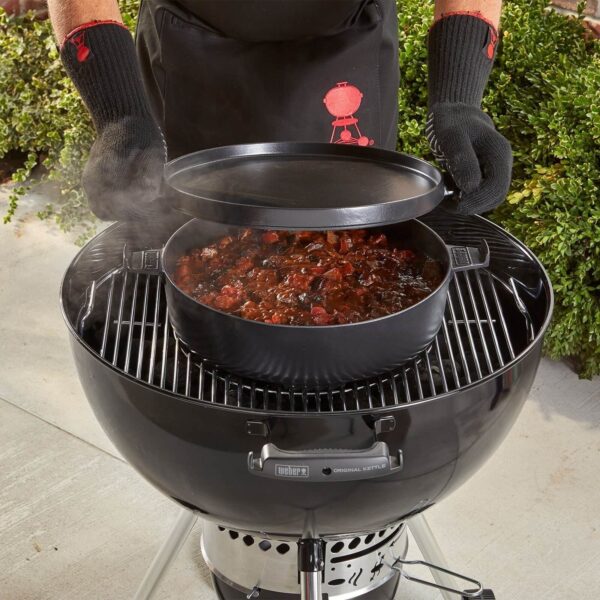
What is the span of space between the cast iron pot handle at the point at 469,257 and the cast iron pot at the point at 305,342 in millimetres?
185

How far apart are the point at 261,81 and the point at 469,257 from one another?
78 centimetres

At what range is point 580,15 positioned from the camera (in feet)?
10.3

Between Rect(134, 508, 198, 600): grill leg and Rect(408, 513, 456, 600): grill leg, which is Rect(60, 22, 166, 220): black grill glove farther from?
Rect(408, 513, 456, 600): grill leg

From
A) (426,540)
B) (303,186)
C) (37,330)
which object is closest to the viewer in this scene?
(303,186)

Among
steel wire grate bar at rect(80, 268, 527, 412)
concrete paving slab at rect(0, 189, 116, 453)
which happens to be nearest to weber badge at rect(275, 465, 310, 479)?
steel wire grate bar at rect(80, 268, 527, 412)

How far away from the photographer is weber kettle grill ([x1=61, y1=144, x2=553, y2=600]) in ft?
4.01

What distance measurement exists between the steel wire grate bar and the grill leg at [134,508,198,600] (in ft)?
1.35

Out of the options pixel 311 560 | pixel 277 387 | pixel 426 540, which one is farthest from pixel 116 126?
pixel 426 540

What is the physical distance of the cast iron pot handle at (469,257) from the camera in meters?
1.59

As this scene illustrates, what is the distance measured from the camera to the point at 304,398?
1323 millimetres

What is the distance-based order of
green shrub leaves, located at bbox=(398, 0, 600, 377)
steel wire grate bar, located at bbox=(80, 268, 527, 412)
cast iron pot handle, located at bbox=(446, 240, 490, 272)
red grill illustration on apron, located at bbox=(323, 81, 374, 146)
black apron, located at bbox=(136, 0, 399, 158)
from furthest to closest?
green shrub leaves, located at bbox=(398, 0, 600, 377), red grill illustration on apron, located at bbox=(323, 81, 374, 146), black apron, located at bbox=(136, 0, 399, 158), cast iron pot handle, located at bbox=(446, 240, 490, 272), steel wire grate bar, located at bbox=(80, 268, 527, 412)

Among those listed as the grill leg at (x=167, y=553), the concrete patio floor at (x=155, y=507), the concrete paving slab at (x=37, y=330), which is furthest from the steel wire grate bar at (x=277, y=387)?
the concrete paving slab at (x=37, y=330)

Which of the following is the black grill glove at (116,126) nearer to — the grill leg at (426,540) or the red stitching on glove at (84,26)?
the red stitching on glove at (84,26)

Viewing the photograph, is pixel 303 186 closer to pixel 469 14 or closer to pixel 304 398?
pixel 304 398
